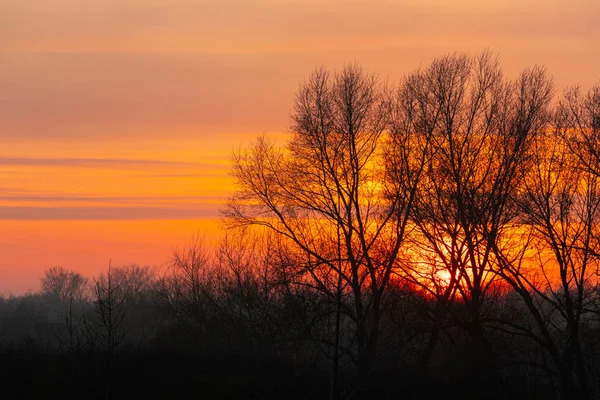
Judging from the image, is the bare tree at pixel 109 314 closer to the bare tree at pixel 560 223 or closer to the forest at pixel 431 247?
the forest at pixel 431 247

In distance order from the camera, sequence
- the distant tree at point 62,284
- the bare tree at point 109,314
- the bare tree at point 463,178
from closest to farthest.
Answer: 1. the bare tree at point 109,314
2. the bare tree at point 463,178
3. the distant tree at point 62,284

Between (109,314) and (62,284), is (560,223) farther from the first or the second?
(62,284)

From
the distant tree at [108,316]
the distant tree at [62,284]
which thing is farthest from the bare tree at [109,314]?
the distant tree at [62,284]

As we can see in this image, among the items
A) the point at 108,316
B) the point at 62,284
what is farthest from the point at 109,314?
the point at 62,284

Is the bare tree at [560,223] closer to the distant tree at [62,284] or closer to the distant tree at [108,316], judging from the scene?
the distant tree at [108,316]

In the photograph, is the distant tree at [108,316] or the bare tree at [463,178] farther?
the bare tree at [463,178]

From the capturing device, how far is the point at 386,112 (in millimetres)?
33156

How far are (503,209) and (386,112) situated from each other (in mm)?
6672

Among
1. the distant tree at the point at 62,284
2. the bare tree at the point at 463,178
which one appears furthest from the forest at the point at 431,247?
the distant tree at the point at 62,284

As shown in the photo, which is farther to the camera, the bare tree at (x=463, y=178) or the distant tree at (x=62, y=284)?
the distant tree at (x=62, y=284)

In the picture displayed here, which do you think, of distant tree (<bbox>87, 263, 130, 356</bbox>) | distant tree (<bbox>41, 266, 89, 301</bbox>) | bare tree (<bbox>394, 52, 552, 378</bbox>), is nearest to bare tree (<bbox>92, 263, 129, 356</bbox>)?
distant tree (<bbox>87, 263, 130, 356</bbox>)

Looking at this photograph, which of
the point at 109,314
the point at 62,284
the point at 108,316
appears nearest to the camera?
the point at 109,314

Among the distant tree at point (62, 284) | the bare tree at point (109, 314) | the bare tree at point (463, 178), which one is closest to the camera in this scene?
the bare tree at point (109, 314)

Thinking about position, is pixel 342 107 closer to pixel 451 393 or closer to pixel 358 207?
pixel 358 207
